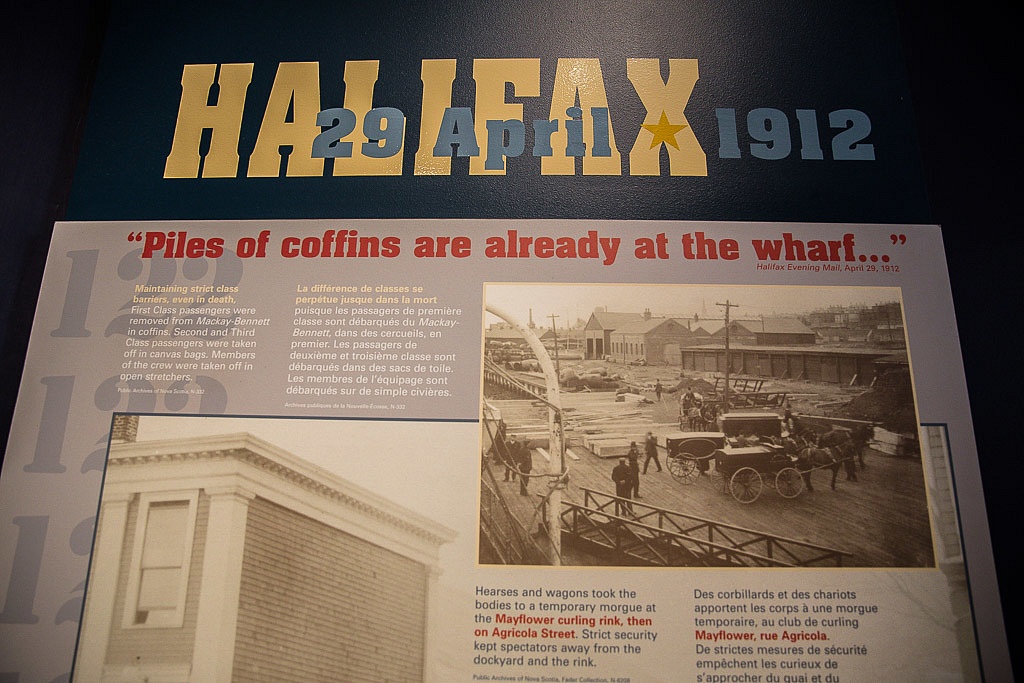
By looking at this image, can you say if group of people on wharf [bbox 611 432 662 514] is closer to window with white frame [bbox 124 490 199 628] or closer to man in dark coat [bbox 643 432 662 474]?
man in dark coat [bbox 643 432 662 474]

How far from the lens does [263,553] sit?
5.87 ft

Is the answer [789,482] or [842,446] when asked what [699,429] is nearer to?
[789,482]

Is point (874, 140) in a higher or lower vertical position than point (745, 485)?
higher

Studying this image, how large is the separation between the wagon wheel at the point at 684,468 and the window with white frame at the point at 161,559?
4.13 feet

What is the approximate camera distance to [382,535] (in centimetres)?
183

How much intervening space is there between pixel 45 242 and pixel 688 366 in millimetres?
1941

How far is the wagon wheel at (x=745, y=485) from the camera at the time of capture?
1804 mm

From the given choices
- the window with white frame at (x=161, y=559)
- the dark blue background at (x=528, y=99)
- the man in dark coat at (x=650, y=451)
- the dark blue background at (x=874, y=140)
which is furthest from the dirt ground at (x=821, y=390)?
the window with white frame at (x=161, y=559)

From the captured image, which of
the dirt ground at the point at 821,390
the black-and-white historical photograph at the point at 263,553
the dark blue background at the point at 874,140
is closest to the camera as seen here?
the black-and-white historical photograph at the point at 263,553

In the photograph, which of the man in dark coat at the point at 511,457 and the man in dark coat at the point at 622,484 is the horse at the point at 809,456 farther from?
the man in dark coat at the point at 511,457

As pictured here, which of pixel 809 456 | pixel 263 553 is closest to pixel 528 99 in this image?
pixel 809 456

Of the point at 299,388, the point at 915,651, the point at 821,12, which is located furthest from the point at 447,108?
the point at 915,651

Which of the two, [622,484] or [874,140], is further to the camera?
[874,140]

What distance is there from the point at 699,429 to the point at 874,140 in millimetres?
1051
